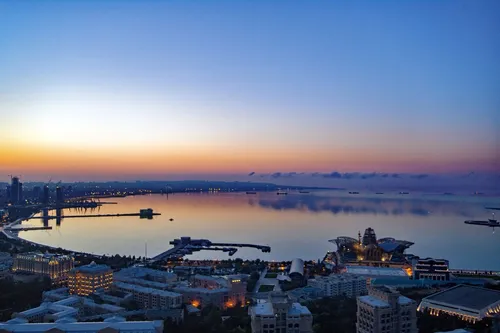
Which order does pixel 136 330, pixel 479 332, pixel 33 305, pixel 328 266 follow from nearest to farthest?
pixel 136 330 < pixel 479 332 < pixel 33 305 < pixel 328 266

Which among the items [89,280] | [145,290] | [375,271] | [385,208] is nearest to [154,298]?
[145,290]

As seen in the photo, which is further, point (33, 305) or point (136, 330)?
point (33, 305)

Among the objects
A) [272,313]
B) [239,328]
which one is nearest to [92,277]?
[239,328]

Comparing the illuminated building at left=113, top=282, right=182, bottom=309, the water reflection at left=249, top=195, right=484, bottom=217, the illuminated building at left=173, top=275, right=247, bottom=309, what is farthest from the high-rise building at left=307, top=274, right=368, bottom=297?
the water reflection at left=249, top=195, right=484, bottom=217

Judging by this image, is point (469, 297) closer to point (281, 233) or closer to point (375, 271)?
point (375, 271)

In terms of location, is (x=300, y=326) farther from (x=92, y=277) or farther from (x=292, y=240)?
(x=292, y=240)
